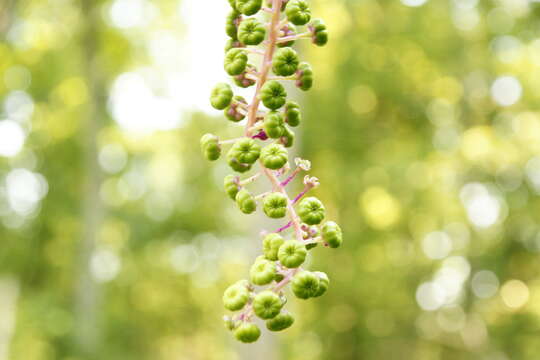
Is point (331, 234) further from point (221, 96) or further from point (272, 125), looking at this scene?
point (221, 96)

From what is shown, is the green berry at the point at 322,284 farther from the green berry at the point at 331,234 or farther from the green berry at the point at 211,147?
the green berry at the point at 211,147

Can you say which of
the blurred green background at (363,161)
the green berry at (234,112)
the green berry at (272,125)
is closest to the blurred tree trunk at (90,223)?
the blurred green background at (363,161)

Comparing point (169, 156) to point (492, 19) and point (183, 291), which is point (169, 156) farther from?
point (492, 19)

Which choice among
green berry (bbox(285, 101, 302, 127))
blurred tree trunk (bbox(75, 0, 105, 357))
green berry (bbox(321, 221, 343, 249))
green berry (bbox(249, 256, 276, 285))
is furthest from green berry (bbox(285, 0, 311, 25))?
blurred tree trunk (bbox(75, 0, 105, 357))

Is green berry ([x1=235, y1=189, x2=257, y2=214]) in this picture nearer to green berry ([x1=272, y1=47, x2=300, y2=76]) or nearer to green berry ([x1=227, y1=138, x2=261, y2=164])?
green berry ([x1=227, y1=138, x2=261, y2=164])

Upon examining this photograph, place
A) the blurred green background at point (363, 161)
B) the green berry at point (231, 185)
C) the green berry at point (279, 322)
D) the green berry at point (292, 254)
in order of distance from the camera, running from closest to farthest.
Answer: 1. the green berry at point (292, 254)
2. the green berry at point (279, 322)
3. the green berry at point (231, 185)
4. the blurred green background at point (363, 161)
